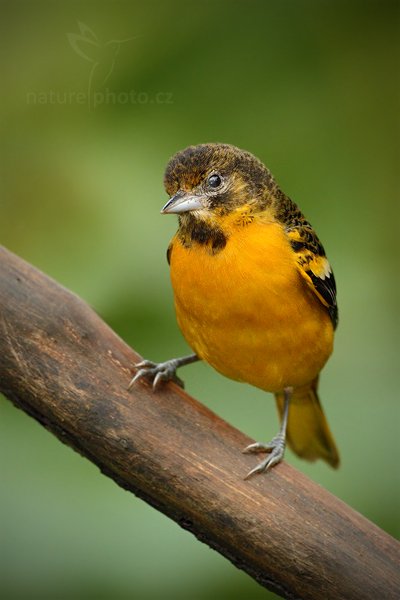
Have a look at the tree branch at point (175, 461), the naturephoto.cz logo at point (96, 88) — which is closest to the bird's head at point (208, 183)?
the tree branch at point (175, 461)

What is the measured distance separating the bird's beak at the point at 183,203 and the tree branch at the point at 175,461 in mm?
454

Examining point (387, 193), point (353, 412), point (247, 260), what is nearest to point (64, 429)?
point (247, 260)

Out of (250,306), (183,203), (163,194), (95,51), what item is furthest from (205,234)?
(95,51)

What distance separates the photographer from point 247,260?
3.36m

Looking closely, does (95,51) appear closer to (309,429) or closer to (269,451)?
(309,429)

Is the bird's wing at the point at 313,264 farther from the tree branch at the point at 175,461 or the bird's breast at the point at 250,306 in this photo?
the tree branch at the point at 175,461

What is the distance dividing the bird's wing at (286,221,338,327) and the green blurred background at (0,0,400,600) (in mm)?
706

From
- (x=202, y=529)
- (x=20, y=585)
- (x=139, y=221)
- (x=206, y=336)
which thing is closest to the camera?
(x=202, y=529)

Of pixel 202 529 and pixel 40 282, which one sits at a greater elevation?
pixel 40 282

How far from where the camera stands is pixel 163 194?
4441 millimetres

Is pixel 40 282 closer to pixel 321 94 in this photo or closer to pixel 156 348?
pixel 156 348

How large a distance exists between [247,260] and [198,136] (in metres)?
1.57

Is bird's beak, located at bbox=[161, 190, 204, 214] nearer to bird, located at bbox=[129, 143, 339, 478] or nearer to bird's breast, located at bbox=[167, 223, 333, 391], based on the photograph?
bird, located at bbox=[129, 143, 339, 478]

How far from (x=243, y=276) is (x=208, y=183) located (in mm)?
354
